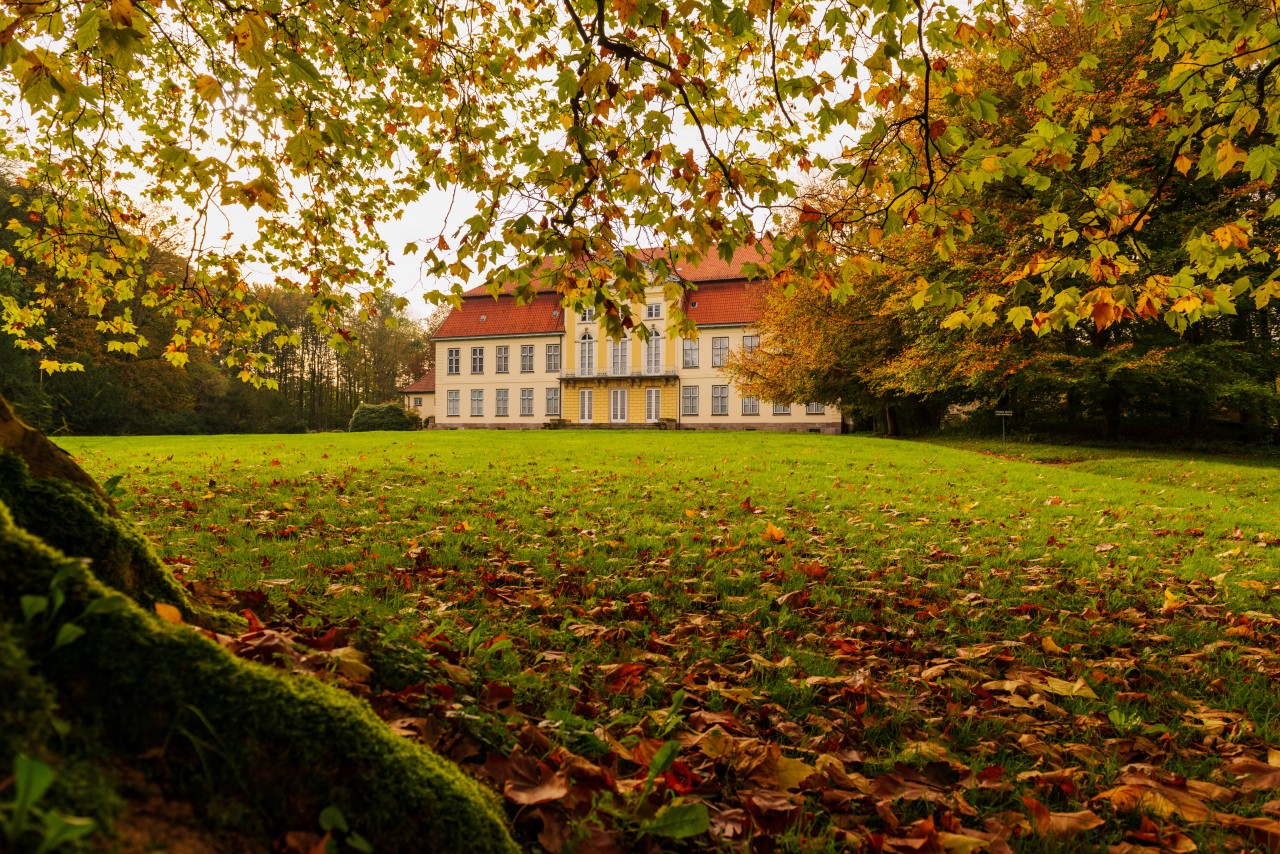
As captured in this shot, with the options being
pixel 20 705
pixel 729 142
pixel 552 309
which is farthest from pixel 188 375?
A: pixel 20 705

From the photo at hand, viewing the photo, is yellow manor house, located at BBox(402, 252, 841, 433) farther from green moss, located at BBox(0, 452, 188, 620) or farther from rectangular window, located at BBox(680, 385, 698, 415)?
green moss, located at BBox(0, 452, 188, 620)

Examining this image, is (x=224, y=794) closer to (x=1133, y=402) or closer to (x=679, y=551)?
(x=679, y=551)

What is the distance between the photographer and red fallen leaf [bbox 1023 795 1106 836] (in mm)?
1945

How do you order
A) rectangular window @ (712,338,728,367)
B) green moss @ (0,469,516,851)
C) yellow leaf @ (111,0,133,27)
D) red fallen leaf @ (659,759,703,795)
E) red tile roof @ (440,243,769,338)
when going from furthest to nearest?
rectangular window @ (712,338,728,367), red tile roof @ (440,243,769,338), yellow leaf @ (111,0,133,27), red fallen leaf @ (659,759,703,795), green moss @ (0,469,516,851)

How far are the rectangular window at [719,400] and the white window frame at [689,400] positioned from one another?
1116 millimetres

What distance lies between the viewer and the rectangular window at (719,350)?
39.2 metres

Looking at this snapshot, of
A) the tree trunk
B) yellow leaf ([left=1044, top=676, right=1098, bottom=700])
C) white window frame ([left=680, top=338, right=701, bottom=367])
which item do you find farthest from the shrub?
yellow leaf ([left=1044, top=676, right=1098, bottom=700])

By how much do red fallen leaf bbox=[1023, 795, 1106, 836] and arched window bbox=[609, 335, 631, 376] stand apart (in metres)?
39.3

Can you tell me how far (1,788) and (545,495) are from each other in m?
7.04

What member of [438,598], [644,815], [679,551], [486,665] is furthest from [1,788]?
[679,551]

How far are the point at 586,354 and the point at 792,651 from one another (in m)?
39.3

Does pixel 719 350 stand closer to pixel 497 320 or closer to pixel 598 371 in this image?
pixel 598 371

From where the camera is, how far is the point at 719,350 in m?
39.4

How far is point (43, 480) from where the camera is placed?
1832mm
